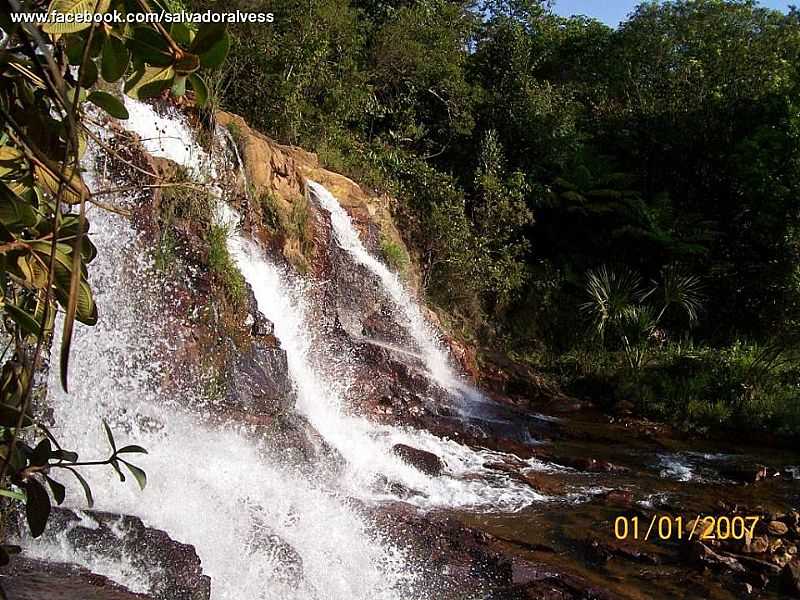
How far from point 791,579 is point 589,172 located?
11.2 m

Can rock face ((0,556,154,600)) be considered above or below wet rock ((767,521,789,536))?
below

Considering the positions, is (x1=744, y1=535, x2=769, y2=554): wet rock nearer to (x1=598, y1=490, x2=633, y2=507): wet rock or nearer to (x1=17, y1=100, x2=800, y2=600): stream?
(x1=17, y1=100, x2=800, y2=600): stream

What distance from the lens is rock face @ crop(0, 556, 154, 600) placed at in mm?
3551

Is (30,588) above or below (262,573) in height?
below

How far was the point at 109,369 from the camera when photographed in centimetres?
592

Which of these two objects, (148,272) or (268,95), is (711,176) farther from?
(148,272)

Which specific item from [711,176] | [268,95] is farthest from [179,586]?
A: [711,176]

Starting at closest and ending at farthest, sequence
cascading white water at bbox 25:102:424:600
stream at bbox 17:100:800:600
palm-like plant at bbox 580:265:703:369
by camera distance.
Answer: cascading white water at bbox 25:102:424:600, stream at bbox 17:100:800:600, palm-like plant at bbox 580:265:703:369

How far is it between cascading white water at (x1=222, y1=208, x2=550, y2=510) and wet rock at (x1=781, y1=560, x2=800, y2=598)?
2252 mm

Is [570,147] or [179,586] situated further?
[570,147]

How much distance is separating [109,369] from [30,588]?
100.0 inches

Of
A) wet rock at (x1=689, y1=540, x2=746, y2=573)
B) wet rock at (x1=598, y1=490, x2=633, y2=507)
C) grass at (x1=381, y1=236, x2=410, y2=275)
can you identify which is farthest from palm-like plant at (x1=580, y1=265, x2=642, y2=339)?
wet rock at (x1=689, y1=540, x2=746, y2=573)

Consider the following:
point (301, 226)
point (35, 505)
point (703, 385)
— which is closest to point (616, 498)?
point (301, 226)
